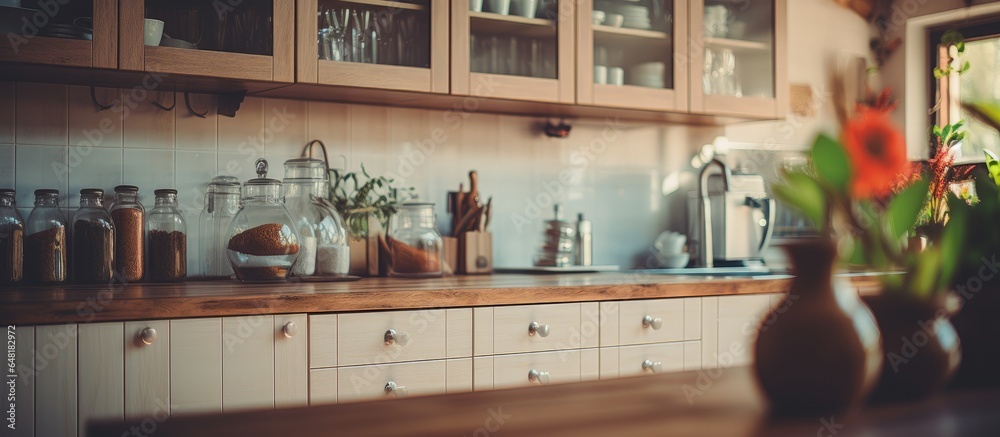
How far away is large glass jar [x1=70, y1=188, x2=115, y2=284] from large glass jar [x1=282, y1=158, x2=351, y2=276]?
48 centimetres

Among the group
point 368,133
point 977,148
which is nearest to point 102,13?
point 368,133

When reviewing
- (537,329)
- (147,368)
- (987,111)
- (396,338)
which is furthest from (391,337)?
(987,111)

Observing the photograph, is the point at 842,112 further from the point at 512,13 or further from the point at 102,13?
the point at 512,13

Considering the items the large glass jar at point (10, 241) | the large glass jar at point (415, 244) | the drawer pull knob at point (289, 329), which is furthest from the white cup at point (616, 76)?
the large glass jar at point (10, 241)

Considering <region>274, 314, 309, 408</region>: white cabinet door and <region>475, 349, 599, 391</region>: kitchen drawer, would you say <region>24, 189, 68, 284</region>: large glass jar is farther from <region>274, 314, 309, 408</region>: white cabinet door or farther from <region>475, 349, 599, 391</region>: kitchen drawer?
<region>475, 349, 599, 391</region>: kitchen drawer

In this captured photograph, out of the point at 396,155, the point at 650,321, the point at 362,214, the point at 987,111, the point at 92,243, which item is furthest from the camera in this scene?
the point at 396,155

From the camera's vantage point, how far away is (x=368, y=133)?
9.14ft

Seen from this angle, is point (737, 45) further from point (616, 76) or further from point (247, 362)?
point (247, 362)

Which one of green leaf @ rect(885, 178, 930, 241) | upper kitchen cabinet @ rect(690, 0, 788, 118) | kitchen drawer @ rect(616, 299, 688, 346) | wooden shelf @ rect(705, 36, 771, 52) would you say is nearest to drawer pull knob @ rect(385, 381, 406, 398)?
kitchen drawer @ rect(616, 299, 688, 346)

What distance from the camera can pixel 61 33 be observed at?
82.8 inches

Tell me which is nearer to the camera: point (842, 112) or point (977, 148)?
point (842, 112)

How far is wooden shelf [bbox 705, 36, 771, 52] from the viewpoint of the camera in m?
3.09

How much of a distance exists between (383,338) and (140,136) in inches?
38.3

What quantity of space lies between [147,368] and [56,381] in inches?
6.7
